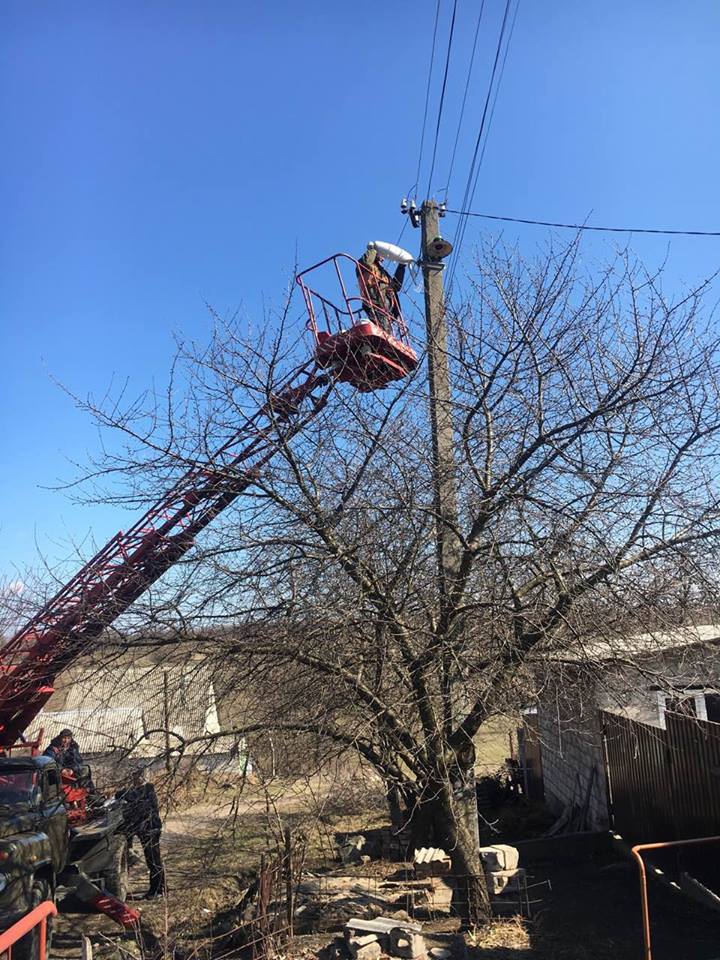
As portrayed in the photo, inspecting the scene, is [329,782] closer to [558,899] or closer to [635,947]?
[635,947]

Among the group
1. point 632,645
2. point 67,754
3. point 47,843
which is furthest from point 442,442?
point 67,754

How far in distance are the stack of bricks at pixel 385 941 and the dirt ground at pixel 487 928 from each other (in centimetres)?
39

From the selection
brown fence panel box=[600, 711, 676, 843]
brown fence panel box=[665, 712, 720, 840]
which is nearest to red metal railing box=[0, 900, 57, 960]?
brown fence panel box=[665, 712, 720, 840]

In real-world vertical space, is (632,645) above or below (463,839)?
above

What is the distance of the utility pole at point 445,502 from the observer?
6.54m

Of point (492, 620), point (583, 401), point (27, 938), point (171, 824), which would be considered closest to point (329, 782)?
point (492, 620)

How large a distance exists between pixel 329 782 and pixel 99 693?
7.71ft

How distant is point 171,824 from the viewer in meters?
14.6

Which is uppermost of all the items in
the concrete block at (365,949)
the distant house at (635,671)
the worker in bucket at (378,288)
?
the worker in bucket at (378,288)

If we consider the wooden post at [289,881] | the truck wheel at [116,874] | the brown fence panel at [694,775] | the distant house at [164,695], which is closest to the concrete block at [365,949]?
the wooden post at [289,881]

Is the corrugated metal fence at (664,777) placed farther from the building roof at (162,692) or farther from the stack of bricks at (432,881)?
the building roof at (162,692)

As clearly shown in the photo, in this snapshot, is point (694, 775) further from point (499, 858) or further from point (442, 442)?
point (442, 442)

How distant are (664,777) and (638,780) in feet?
2.88

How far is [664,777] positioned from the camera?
→ 31.2ft
